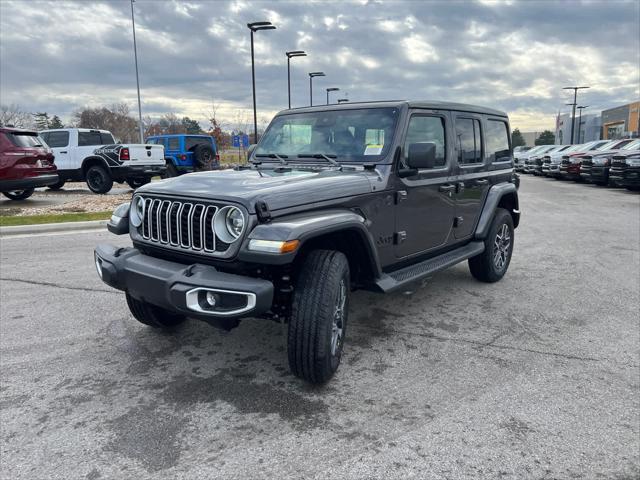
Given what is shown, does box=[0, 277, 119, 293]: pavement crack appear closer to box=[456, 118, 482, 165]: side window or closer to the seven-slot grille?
the seven-slot grille

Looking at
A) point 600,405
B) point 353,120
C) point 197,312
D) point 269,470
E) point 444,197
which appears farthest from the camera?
point 444,197

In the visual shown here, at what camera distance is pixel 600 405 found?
9.97ft

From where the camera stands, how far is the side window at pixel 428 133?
413 centimetres

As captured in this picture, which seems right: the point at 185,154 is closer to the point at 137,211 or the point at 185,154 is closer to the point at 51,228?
the point at 51,228

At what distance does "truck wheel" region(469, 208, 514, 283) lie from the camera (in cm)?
545

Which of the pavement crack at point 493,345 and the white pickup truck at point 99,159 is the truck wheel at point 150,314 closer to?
the pavement crack at point 493,345

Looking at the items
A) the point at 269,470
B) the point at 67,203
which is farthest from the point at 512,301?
the point at 67,203

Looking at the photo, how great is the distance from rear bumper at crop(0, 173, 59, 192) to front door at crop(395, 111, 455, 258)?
33.8 feet

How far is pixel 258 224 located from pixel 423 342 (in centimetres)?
184

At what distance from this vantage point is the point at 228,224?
2973 mm

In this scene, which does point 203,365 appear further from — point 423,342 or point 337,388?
point 423,342

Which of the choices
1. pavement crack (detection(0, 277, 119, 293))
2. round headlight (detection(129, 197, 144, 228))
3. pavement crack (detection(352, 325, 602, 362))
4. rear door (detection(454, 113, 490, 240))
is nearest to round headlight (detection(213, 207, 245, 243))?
round headlight (detection(129, 197, 144, 228))

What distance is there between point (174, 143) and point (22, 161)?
855cm

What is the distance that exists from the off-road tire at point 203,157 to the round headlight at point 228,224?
1695 cm
